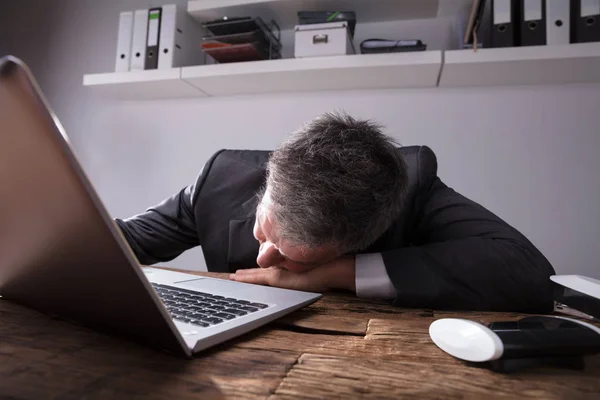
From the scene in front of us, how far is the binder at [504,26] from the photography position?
151 cm

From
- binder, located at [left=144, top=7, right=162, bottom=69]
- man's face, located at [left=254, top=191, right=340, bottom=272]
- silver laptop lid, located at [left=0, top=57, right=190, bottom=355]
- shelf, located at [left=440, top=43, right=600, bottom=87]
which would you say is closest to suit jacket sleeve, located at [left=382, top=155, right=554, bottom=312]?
man's face, located at [left=254, top=191, right=340, bottom=272]

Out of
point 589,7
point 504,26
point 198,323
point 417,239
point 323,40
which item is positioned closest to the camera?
point 198,323

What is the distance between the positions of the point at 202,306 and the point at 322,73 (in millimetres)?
1388

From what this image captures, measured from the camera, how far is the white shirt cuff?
0.74 metres

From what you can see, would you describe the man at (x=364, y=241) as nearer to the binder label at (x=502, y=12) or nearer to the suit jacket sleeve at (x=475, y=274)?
the suit jacket sleeve at (x=475, y=274)

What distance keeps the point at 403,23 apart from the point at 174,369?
1.93m

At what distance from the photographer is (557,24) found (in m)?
1.47

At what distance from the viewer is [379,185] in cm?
73

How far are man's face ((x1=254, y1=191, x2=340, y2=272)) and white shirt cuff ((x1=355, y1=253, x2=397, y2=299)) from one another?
57 mm

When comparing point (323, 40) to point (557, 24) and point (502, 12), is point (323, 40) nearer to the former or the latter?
point (502, 12)

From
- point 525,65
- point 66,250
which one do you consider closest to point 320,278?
point 66,250

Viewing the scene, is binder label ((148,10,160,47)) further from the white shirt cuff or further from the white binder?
the white shirt cuff

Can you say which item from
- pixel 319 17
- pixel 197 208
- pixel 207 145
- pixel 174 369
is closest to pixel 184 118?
pixel 207 145

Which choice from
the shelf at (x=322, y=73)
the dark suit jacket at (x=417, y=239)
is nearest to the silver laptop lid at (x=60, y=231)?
the dark suit jacket at (x=417, y=239)
